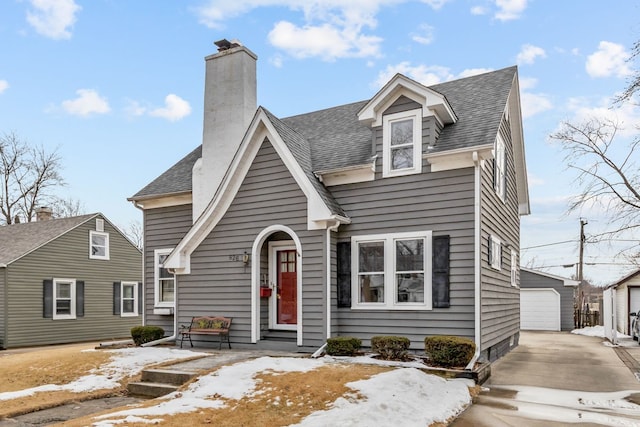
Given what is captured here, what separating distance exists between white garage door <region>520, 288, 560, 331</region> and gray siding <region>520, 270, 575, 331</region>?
0.98ft

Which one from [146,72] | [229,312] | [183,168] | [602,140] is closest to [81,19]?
[146,72]

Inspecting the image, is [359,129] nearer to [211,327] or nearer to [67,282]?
[211,327]

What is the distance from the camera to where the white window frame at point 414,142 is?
1075 cm

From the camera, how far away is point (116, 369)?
392 inches

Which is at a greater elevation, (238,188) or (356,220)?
(238,188)

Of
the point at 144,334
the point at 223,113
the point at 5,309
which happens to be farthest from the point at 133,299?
the point at 223,113

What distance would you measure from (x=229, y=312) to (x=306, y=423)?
21.3ft

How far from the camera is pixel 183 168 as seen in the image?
616 inches

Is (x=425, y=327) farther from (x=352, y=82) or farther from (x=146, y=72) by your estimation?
(x=146, y=72)

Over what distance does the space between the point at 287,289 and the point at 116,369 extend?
13.4 feet

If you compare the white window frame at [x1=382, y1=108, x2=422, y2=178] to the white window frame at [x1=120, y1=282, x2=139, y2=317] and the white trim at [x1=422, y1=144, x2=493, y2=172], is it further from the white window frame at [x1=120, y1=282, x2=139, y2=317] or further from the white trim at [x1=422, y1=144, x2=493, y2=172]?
the white window frame at [x1=120, y1=282, x2=139, y2=317]

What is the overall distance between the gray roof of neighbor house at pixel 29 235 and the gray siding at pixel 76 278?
22cm

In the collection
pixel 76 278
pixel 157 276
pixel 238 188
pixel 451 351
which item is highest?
pixel 238 188

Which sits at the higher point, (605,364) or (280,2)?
(280,2)
